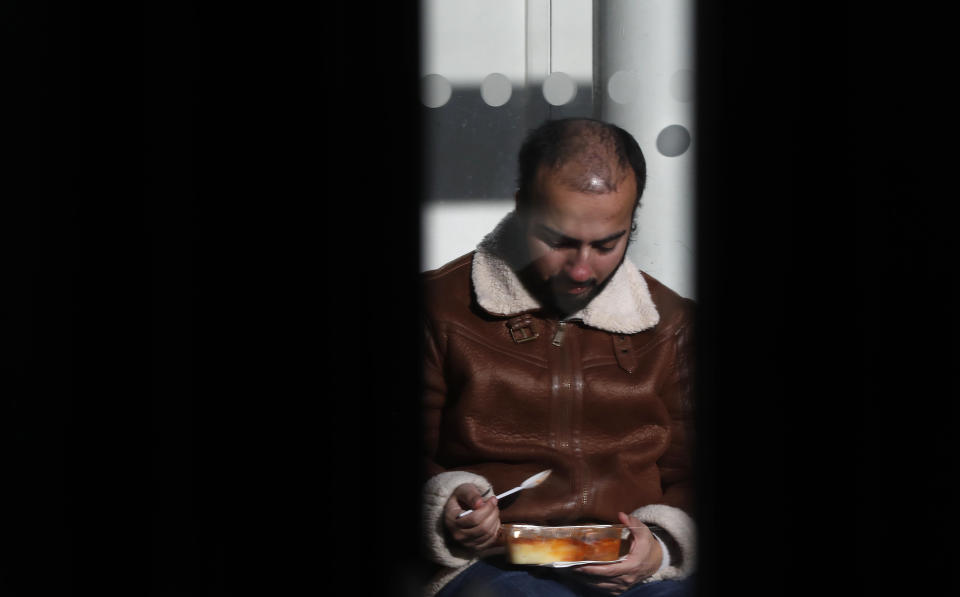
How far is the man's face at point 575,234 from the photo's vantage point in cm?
103

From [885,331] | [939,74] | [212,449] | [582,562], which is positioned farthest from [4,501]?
[939,74]

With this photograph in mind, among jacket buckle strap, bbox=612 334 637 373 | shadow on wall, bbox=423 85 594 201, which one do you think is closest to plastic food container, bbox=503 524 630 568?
jacket buckle strap, bbox=612 334 637 373

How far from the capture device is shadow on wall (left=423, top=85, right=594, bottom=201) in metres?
1.07

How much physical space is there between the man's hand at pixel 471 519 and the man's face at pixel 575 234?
268mm

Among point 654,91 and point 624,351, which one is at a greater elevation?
point 654,91

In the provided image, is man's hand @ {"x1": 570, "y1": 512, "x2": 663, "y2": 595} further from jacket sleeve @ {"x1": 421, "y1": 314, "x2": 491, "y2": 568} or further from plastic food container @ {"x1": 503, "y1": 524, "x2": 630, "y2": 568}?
jacket sleeve @ {"x1": 421, "y1": 314, "x2": 491, "y2": 568}

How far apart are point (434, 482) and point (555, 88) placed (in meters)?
0.51

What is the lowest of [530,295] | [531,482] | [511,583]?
[511,583]

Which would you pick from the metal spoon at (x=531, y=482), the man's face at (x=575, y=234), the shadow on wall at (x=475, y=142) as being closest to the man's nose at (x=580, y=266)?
the man's face at (x=575, y=234)

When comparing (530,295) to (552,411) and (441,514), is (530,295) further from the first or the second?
(441,514)

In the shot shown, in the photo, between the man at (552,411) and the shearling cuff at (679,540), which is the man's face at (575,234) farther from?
the shearling cuff at (679,540)

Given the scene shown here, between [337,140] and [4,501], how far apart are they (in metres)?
0.58

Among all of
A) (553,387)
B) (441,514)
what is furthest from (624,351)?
(441,514)

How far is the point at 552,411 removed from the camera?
109 cm
